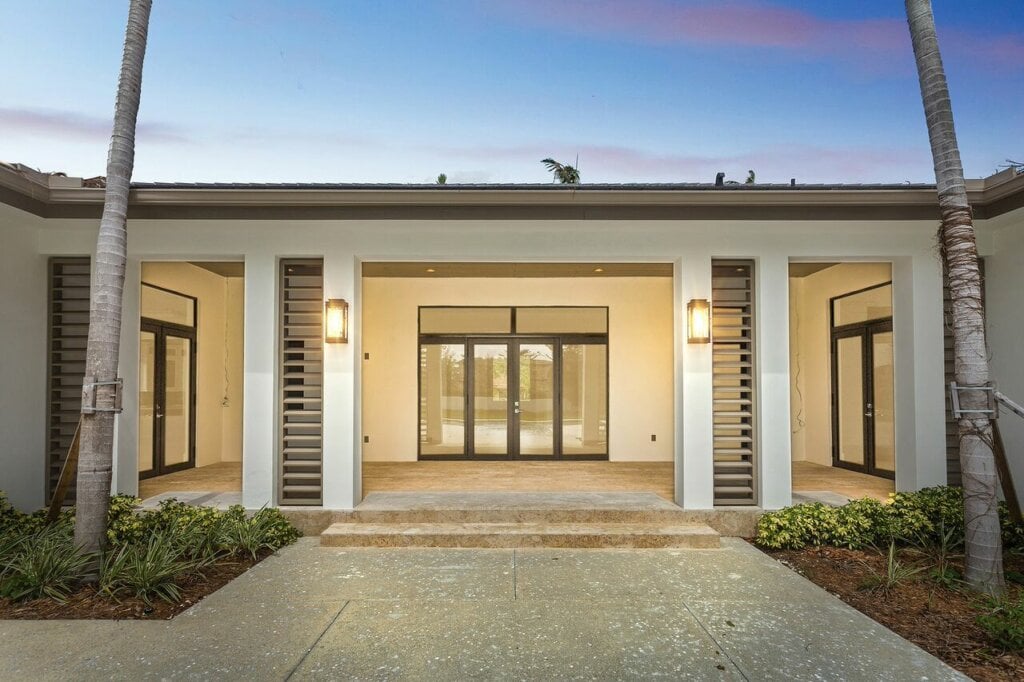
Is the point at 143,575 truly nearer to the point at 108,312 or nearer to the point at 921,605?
the point at 108,312

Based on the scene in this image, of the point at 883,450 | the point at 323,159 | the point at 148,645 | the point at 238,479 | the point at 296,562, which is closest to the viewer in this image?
the point at 148,645

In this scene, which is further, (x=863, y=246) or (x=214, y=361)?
(x=214, y=361)

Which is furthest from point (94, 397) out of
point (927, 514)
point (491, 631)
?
point (927, 514)

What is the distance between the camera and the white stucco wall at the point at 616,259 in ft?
18.0

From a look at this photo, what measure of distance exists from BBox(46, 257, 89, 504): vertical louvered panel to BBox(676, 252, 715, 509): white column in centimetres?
638

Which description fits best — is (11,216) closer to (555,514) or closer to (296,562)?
(296,562)

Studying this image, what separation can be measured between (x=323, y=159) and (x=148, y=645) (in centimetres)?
1152

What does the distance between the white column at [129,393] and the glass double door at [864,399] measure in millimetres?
9305

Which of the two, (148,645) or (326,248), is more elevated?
(326,248)

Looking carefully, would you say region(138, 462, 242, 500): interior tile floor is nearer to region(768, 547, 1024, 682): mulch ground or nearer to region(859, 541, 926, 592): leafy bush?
region(768, 547, 1024, 682): mulch ground

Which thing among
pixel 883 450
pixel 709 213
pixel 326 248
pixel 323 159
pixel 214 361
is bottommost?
pixel 883 450

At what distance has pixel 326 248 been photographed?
5.59 m

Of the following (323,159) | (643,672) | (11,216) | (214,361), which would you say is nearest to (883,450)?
(643,672)

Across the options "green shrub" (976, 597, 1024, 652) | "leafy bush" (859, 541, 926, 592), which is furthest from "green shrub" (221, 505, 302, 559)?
"green shrub" (976, 597, 1024, 652)
